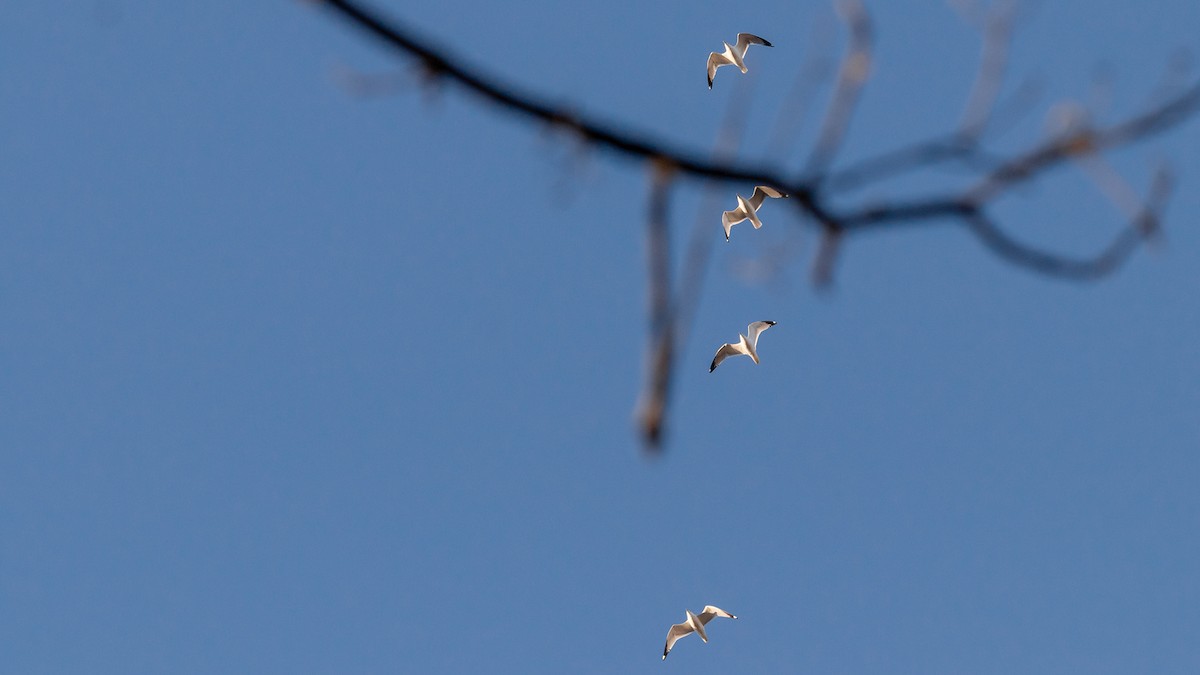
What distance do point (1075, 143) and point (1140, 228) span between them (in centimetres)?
18

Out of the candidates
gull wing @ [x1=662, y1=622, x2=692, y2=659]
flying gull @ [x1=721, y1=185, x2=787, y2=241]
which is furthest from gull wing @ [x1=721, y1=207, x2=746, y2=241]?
gull wing @ [x1=662, y1=622, x2=692, y2=659]

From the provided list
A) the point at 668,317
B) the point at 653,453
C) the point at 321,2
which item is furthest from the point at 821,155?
the point at 321,2

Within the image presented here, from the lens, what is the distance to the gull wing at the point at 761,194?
1147mm

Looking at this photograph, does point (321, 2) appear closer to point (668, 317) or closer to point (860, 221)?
point (668, 317)

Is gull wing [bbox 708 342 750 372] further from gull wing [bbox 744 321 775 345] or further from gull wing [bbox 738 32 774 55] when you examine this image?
gull wing [bbox 738 32 774 55]

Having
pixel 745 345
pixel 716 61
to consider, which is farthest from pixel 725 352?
pixel 716 61

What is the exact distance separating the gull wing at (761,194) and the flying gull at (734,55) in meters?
0.14

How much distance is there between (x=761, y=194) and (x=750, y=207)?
0.04 metres

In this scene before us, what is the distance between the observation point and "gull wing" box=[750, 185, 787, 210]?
3.76 ft

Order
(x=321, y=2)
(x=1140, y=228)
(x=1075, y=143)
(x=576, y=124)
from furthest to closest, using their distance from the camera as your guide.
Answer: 1. (x=1140, y=228)
2. (x=1075, y=143)
3. (x=576, y=124)
4. (x=321, y=2)

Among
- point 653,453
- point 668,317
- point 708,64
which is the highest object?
point 708,64

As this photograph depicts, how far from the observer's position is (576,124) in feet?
3.44

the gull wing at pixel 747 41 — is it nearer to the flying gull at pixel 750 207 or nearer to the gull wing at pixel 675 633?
the flying gull at pixel 750 207

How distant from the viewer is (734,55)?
1297 millimetres
